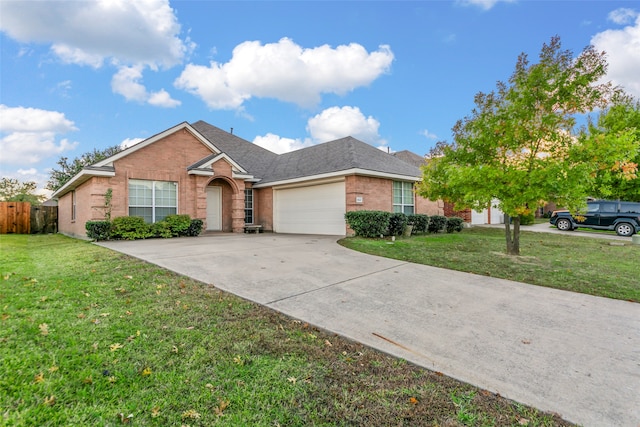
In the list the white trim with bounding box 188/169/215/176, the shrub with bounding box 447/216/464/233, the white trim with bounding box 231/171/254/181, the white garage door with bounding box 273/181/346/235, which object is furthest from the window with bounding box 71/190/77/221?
the shrub with bounding box 447/216/464/233

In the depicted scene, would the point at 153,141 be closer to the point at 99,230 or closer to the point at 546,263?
the point at 99,230

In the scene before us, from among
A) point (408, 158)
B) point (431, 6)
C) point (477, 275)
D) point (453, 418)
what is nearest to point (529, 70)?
point (431, 6)

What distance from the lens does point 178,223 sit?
42.9 ft

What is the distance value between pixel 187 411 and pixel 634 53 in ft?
70.4

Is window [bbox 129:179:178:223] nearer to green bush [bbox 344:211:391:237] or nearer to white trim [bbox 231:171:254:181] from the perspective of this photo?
white trim [bbox 231:171:254:181]

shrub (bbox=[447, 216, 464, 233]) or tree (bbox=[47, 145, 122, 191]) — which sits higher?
tree (bbox=[47, 145, 122, 191])

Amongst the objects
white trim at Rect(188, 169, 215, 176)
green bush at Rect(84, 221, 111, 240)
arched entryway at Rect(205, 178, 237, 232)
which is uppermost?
white trim at Rect(188, 169, 215, 176)

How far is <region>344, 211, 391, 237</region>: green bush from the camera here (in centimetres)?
1178

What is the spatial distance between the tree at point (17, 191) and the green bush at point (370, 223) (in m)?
45.2

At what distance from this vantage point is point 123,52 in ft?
35.1

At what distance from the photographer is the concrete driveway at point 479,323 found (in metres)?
2.40

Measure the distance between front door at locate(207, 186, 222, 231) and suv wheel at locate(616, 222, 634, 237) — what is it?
21.9 meters

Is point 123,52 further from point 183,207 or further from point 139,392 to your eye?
point 139,392

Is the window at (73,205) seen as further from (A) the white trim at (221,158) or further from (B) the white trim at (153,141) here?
(A) the white trim at (221,158)
